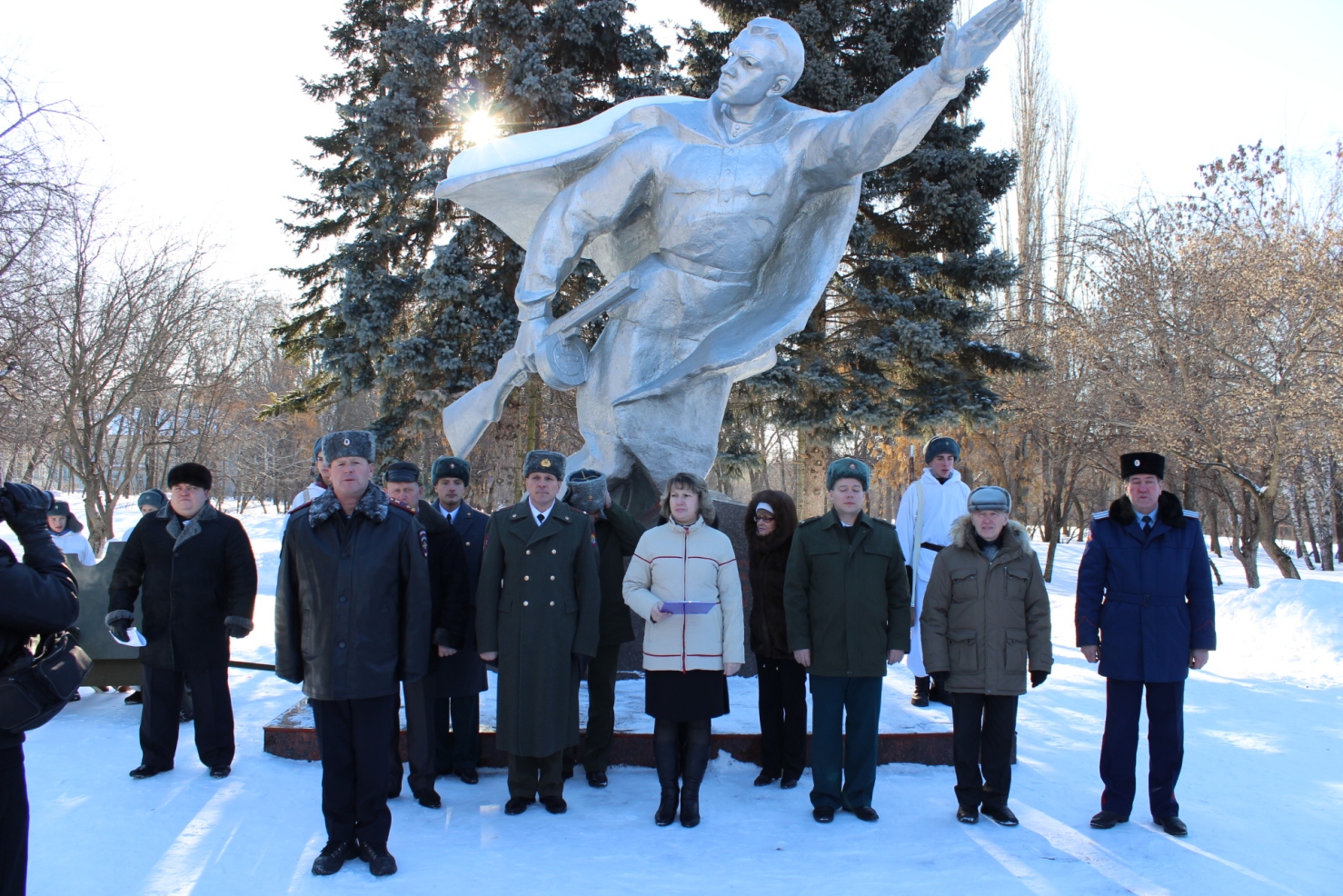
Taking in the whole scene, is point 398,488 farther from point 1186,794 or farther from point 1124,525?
point 1186,794

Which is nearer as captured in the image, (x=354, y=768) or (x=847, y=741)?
(x=354, y=768)

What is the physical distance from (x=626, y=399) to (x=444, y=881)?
8.57ft

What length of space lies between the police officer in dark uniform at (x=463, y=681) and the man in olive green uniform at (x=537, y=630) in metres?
0.20

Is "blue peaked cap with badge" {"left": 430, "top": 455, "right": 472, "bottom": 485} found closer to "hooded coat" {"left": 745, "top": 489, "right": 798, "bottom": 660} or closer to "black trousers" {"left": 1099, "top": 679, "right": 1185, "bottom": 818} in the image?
"hooded coat" {"left": 745, "top": 489, "right": 798, "bottom": 660}

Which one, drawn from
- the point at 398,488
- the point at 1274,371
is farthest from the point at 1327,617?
the point at 398,488

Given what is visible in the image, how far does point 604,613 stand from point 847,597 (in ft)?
3.63

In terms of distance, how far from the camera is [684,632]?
144 inches

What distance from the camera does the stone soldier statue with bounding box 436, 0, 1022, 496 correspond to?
15.2ft

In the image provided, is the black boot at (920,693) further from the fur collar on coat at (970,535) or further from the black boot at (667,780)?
the black boot at (667,780)

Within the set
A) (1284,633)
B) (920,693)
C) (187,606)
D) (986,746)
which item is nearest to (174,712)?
(187,606)

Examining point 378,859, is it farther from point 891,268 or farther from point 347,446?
point 891,268

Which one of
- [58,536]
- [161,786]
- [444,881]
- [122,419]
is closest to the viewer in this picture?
[444,881]

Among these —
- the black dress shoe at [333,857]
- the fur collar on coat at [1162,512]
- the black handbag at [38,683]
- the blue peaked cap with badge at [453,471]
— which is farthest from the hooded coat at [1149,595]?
the black handbag at [38,683]

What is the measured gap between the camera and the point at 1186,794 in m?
4.12
